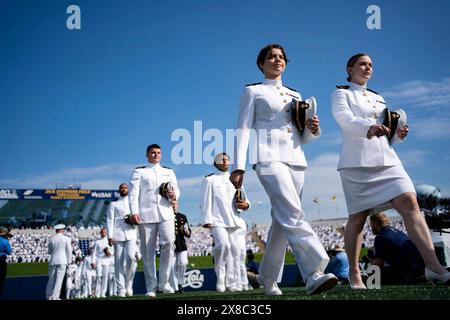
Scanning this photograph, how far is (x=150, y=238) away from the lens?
802 cm

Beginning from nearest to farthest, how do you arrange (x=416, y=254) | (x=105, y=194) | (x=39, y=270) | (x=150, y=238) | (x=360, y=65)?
1. (x=360, y=65)
2. (x=416, y=254)
3. (x=150, y=238)
4. (x=39, y=270)
5. (x=105, y=194)

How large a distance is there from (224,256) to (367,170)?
428 cm

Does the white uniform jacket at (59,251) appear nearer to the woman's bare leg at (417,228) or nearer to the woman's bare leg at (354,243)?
the woman's bare leg at (354,243)

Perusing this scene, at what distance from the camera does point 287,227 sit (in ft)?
14.9

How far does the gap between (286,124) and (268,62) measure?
713 mm

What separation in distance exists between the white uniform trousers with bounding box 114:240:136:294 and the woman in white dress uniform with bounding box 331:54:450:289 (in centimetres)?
581

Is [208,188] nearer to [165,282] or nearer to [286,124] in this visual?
[165,282]

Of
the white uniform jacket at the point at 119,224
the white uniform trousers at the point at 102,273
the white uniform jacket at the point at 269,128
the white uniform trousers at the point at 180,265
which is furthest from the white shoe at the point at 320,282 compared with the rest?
the white uniform trousers at the point at 102,273

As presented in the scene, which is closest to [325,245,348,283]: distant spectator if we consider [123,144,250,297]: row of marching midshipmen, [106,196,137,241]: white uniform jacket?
[123,144,250,297]: row of marching midshipmen

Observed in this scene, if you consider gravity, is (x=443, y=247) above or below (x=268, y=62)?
below

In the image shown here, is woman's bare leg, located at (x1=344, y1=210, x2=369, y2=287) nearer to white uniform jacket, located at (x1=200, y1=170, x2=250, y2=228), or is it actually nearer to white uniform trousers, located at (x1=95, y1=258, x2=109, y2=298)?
white uniform jacket, located at (x1=200, y1=170, x2=250, y2=228)

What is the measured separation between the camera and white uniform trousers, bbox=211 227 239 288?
8.91 meters
